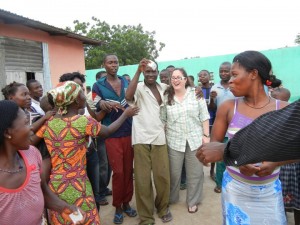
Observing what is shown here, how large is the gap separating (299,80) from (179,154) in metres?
9.47

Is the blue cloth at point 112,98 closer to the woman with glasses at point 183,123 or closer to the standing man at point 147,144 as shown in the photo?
the standing man at point 147,144

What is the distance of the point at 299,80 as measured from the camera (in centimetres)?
1112

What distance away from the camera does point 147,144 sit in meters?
3.44

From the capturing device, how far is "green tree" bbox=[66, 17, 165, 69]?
20234 mm

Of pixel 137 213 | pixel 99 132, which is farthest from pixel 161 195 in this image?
pixel 99 132

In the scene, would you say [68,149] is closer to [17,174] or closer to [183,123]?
[17,174]

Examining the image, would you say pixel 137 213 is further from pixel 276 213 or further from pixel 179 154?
pixel 276 213

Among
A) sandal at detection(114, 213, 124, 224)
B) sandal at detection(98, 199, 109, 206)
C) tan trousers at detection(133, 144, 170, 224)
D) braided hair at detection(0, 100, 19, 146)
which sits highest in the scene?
braided hair at detection(0, 100, 19, 146)

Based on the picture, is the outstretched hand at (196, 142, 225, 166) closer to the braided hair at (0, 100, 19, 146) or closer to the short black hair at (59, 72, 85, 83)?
the braided hair at (0, 100, 19, 146)

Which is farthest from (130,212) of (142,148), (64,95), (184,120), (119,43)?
(119,43)

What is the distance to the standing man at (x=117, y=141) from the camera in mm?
3525

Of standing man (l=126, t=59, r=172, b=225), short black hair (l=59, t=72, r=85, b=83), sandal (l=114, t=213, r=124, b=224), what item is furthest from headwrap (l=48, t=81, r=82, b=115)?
sandal (l=114, t=213, r=124, b=224)

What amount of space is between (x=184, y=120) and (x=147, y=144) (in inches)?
23.6

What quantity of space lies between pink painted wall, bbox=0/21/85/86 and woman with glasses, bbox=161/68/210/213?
202 inches
